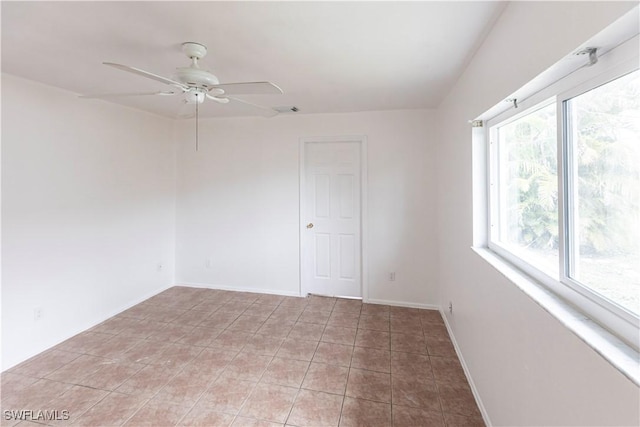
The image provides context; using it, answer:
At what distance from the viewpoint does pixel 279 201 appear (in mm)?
3840

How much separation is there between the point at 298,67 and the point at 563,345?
217 cm

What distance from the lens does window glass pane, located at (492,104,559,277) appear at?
132 cm

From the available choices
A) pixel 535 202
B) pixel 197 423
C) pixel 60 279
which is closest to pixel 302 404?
pixel 197 423

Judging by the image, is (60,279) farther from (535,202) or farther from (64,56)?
(535,202)

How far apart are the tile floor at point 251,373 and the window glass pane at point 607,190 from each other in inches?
52.6

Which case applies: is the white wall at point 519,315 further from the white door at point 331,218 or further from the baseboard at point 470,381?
the white door at point 331,218

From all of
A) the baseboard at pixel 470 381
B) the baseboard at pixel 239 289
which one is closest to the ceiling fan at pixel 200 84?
the baseboard at pixel 470 381

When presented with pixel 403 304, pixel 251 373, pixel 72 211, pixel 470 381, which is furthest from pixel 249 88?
pixel 403 304

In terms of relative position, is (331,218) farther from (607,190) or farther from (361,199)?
(607,190)

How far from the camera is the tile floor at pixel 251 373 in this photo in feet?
6.05

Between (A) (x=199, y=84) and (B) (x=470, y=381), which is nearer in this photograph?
(A) (x=199, y=84)

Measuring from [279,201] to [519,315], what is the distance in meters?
2.96

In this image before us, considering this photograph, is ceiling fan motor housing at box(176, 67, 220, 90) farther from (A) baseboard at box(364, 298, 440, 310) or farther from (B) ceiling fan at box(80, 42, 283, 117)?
(A) baseboard at box(364, 298, 440, 310)

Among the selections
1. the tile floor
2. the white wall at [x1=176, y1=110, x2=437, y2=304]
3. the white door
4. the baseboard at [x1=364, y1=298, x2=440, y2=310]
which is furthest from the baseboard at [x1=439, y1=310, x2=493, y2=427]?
the white door
